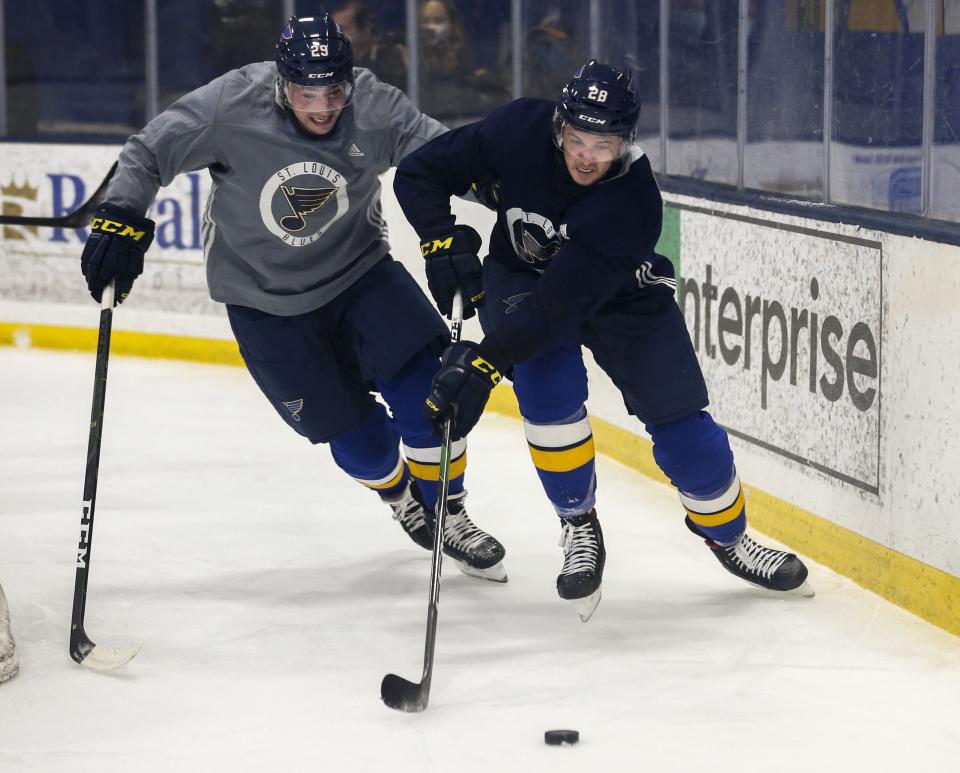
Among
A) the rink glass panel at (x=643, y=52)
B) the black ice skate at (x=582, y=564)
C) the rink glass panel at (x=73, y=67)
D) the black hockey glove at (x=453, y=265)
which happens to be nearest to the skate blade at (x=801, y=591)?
the black ice skate at (x=582, y=564)

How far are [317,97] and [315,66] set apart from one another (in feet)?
0.27

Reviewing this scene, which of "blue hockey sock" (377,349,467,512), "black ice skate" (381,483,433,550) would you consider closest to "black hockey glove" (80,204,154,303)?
"blue hockey sock" (377,349,467,512)

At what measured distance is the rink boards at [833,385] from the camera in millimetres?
3146

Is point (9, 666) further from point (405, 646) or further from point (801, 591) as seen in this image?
point (801, 591)

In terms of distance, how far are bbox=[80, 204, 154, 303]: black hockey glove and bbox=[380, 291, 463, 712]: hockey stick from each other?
62cm

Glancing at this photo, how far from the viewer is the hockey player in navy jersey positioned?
290 cm

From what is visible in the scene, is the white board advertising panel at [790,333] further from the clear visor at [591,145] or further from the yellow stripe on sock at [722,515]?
the clear visor at [591,145]

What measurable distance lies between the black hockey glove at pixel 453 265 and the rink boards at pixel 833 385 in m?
0.86

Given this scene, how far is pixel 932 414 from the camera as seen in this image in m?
3.15

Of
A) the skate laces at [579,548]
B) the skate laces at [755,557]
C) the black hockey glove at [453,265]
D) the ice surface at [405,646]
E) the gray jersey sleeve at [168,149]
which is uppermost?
the gray jersey sleeve at [168,149]

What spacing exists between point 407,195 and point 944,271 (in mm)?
1036

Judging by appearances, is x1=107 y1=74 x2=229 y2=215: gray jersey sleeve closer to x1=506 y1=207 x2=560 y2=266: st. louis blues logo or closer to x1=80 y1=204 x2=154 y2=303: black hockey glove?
x1=80 y1=204 x2=154 y2=303: black hockey glove

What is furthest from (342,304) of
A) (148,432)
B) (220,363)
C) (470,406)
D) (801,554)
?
(220,363)

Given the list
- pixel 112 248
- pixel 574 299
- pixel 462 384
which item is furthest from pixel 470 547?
pixel 112 248
